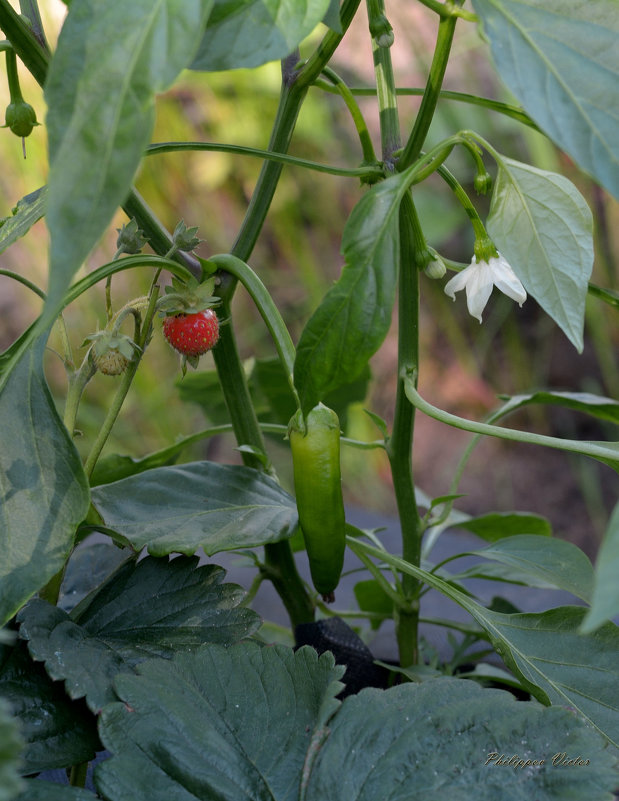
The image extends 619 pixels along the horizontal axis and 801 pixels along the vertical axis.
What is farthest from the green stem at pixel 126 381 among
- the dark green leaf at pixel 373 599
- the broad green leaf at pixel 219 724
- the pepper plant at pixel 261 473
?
the dark green leaf at pixel 373 599

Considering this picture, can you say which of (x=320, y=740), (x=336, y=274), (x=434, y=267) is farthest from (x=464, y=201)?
(x=336, y=274)

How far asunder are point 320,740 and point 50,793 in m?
0.11

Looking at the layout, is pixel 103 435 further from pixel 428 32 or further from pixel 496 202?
pixel 428 32

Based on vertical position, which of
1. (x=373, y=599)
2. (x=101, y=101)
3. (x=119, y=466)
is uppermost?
(x=101, y=101)

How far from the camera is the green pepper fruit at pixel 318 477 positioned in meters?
0.39

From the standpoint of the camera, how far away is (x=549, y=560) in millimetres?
476

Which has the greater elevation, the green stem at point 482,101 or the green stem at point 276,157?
the green stem at point 482,101

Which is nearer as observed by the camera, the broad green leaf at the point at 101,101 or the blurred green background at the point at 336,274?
the broad green leaf at the point at 101,101

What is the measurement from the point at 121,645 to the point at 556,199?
28 cm

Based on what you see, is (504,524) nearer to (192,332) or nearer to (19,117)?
(192,332)

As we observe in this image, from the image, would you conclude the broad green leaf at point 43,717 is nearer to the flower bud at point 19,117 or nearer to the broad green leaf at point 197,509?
the broad green leaf at point 197,509

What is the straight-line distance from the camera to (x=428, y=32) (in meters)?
1.84

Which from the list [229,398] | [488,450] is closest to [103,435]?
[229,398]

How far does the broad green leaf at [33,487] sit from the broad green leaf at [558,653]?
0.16 m
